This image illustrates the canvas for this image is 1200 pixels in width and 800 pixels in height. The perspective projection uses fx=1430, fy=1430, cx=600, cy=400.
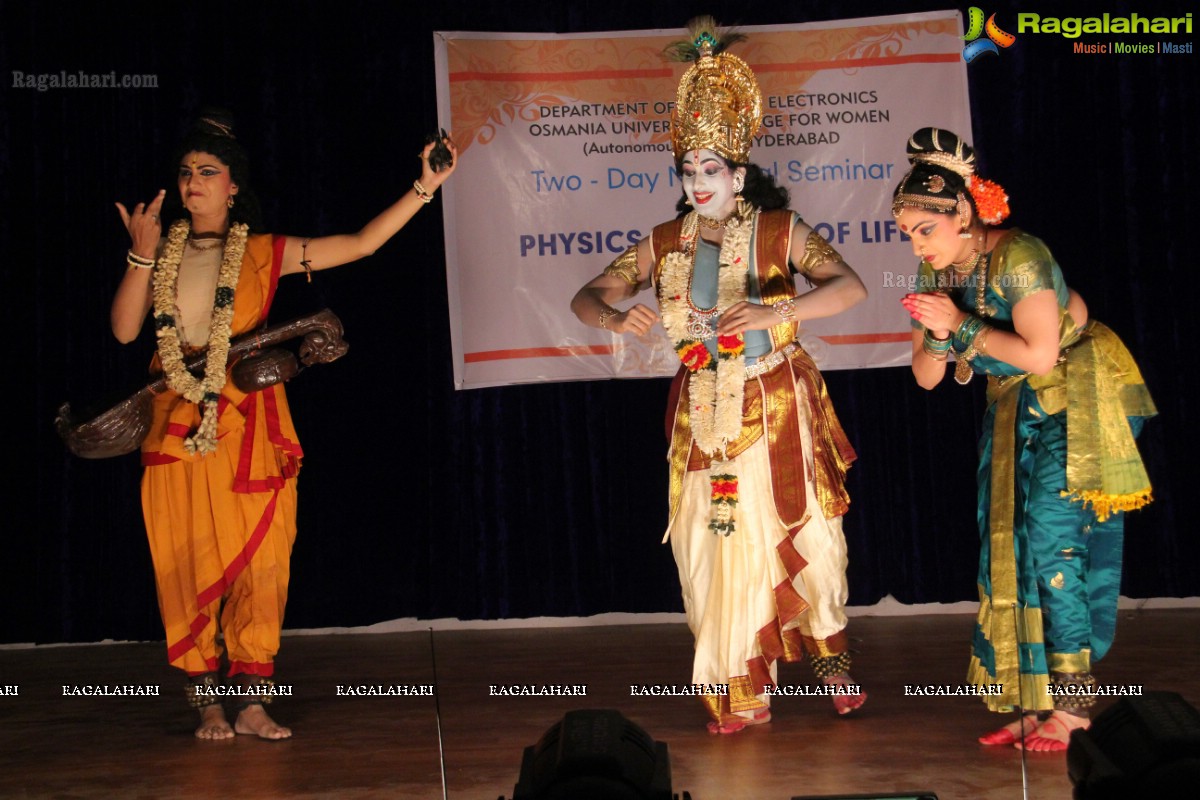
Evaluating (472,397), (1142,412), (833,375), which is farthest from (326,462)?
(1142,412)

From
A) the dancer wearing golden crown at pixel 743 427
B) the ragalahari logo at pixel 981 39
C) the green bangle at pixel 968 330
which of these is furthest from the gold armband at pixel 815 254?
the ragalahari logo at pixel 981 39

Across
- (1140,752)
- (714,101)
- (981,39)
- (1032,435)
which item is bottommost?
(1140,752)

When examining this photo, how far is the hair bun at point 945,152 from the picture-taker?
11.9 ft

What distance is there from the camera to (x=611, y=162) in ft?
17.7

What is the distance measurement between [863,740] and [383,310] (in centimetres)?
266

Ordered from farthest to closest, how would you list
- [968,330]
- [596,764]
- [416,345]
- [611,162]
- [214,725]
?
[416,345] < [611,162] < [214,725] < [968,330] < [596,764]

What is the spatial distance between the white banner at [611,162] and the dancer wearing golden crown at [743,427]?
1.33 metres

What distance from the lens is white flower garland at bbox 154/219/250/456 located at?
161 inches

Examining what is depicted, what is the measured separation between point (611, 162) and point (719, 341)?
166cm

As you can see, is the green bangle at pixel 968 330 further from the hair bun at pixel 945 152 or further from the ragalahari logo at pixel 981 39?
the ragalahari logo at pixel 981 39

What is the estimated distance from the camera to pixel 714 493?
389 centimetres

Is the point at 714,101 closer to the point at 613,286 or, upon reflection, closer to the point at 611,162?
the point at 613,286

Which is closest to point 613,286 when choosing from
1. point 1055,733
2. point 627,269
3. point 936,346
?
point 627,269

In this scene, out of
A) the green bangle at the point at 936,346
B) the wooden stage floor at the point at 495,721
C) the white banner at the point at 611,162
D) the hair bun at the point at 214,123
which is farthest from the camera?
the white banner at the point at 611,162
